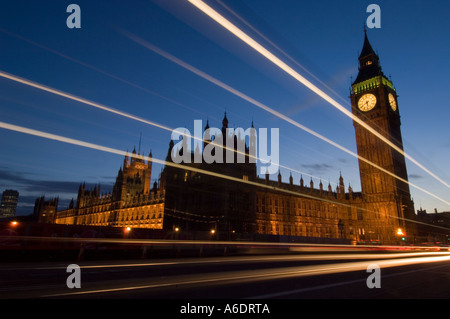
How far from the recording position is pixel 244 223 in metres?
48.5

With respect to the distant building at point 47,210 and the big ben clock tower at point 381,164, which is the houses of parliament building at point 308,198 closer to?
the big ben clock tower at point 381,164

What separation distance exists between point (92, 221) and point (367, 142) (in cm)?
9582

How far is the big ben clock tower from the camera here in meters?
61.4

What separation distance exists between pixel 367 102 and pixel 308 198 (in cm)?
3104

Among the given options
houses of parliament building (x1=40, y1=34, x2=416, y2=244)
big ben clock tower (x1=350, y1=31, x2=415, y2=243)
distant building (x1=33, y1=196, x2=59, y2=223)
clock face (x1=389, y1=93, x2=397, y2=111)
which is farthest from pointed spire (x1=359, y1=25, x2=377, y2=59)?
distant building (x1=33, y1=196, x2=59, y2=223)

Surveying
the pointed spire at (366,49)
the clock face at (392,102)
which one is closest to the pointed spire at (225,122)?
the clock face at (392,102)

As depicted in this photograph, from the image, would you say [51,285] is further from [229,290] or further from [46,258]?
[46,258]

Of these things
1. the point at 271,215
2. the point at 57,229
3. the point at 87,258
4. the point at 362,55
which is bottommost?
the point at 87,258

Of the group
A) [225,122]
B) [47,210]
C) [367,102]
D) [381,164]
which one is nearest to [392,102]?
[367,102]

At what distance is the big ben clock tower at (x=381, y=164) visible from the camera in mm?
61406

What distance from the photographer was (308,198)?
210ft

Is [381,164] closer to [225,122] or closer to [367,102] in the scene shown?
[367,102]

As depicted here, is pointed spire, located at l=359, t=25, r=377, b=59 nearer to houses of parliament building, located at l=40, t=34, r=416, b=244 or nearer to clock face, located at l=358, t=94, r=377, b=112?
houses of parliament building, located at l=40, t=34, r=416, b=244
